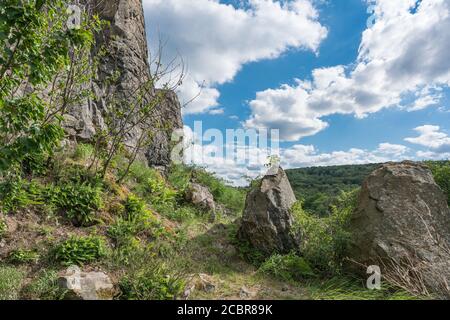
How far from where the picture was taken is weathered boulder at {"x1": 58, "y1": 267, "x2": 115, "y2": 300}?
13.0ft

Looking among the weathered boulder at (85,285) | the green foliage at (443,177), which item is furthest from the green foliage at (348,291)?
the green foliage at (443,177)

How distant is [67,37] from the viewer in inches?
130

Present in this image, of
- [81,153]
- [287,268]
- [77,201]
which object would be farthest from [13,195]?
[287,268]

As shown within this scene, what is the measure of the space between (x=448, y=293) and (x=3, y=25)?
664 cm

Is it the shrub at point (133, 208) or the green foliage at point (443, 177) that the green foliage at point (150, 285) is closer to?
the shrub at point (133, 208)

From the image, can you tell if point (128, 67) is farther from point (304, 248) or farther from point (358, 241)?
point (358, 241)

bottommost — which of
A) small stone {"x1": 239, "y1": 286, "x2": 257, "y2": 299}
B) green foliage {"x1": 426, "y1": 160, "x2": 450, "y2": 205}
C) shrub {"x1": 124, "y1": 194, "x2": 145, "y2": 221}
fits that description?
small stone {"x1": 239, "y1": 286, "x2": 257, "y2": 299}

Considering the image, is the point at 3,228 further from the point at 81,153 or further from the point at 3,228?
the point at 81,153

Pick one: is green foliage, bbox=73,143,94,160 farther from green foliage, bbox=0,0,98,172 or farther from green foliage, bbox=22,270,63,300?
green foliage, bbox=0,0,98,172

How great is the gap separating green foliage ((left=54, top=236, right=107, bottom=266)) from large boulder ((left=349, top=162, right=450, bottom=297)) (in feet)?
15.4

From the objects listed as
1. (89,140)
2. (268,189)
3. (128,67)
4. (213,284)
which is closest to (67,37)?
(213,284)

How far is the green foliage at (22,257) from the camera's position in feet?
15.1

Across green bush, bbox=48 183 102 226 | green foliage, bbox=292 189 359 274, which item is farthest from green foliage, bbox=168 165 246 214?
green bush, bbox=48 183 102 226

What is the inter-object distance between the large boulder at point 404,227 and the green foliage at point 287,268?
96 centimetres
